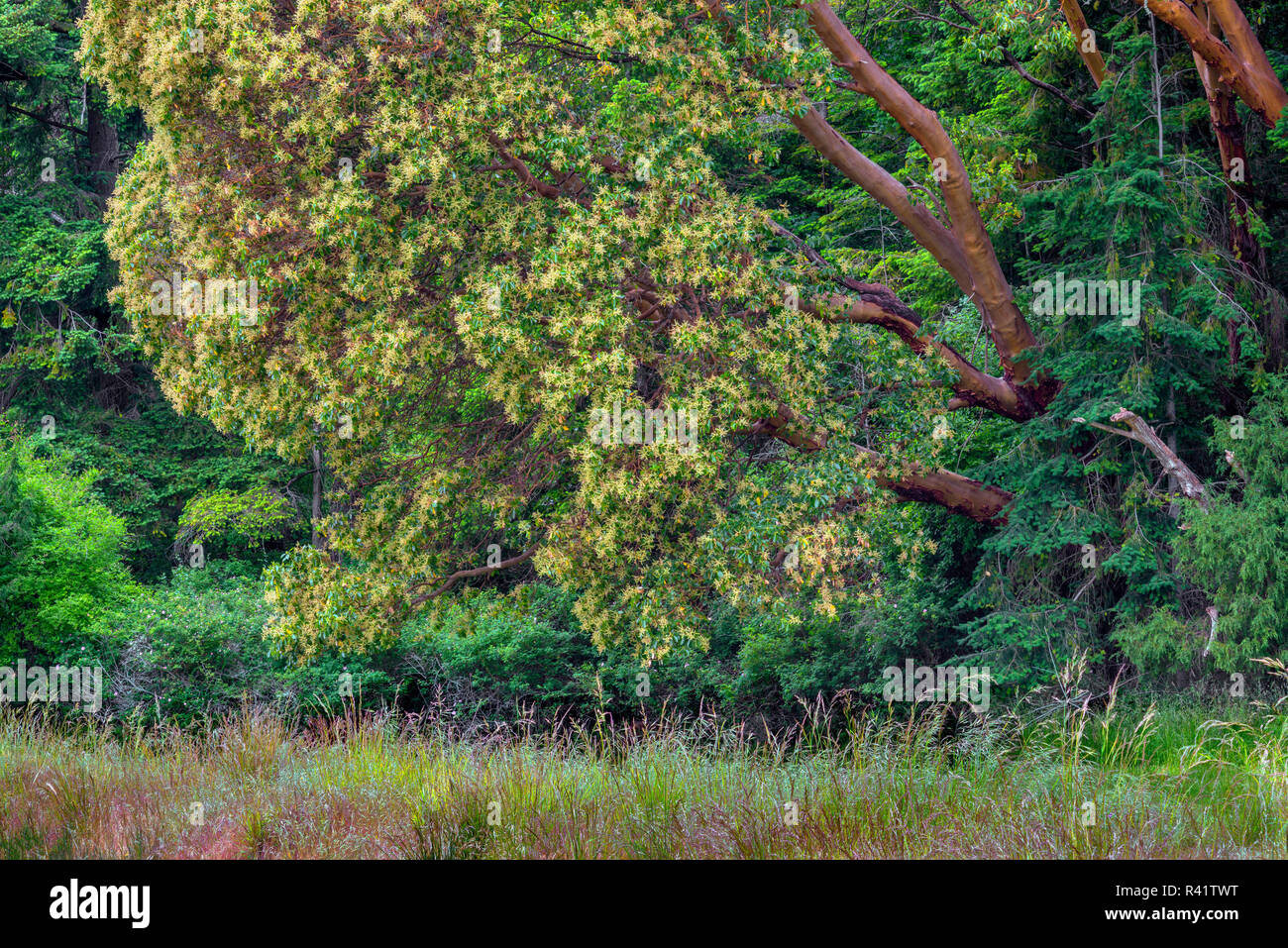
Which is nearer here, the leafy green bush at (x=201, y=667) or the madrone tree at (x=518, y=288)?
the madrone tree at (x=518, y=288)

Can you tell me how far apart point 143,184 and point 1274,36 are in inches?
495

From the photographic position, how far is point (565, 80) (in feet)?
39.2

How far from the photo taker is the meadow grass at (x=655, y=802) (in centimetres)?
586

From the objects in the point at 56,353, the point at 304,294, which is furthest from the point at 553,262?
the point at 56,353
